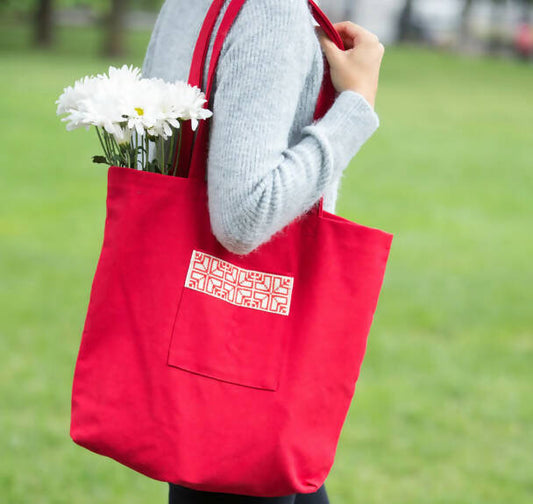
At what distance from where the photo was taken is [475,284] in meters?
6.30

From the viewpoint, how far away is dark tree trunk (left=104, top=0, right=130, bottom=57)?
76.3 ft

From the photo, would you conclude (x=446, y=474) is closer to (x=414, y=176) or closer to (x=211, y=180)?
(x=211, y=180)

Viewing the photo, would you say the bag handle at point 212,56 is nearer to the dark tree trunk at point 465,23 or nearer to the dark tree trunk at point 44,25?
the dark tree trunk at point 44,25

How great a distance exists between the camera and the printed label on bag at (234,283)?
5.24ft

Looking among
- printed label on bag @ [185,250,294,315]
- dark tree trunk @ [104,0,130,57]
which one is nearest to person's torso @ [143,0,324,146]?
printed label on bag @ [185,250,294,315]

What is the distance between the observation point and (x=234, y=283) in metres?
1.61

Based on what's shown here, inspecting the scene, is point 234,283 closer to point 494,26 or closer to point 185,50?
point 185,50

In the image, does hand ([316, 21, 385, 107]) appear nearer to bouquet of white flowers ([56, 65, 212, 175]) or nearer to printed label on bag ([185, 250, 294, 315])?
bouquet of white flowers ([56, 65, 212, 175])

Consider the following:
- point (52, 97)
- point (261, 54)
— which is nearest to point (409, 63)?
point (52, 97)

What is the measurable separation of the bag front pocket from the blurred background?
1.82m

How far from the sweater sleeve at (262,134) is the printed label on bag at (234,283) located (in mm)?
67

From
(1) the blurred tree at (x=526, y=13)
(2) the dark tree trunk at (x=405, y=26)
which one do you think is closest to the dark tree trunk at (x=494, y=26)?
(1) the blurred tree at (x=526, y=13)

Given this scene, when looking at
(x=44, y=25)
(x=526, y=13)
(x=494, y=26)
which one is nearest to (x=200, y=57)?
(x=44, y=25)

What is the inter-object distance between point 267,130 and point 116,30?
23068mm
